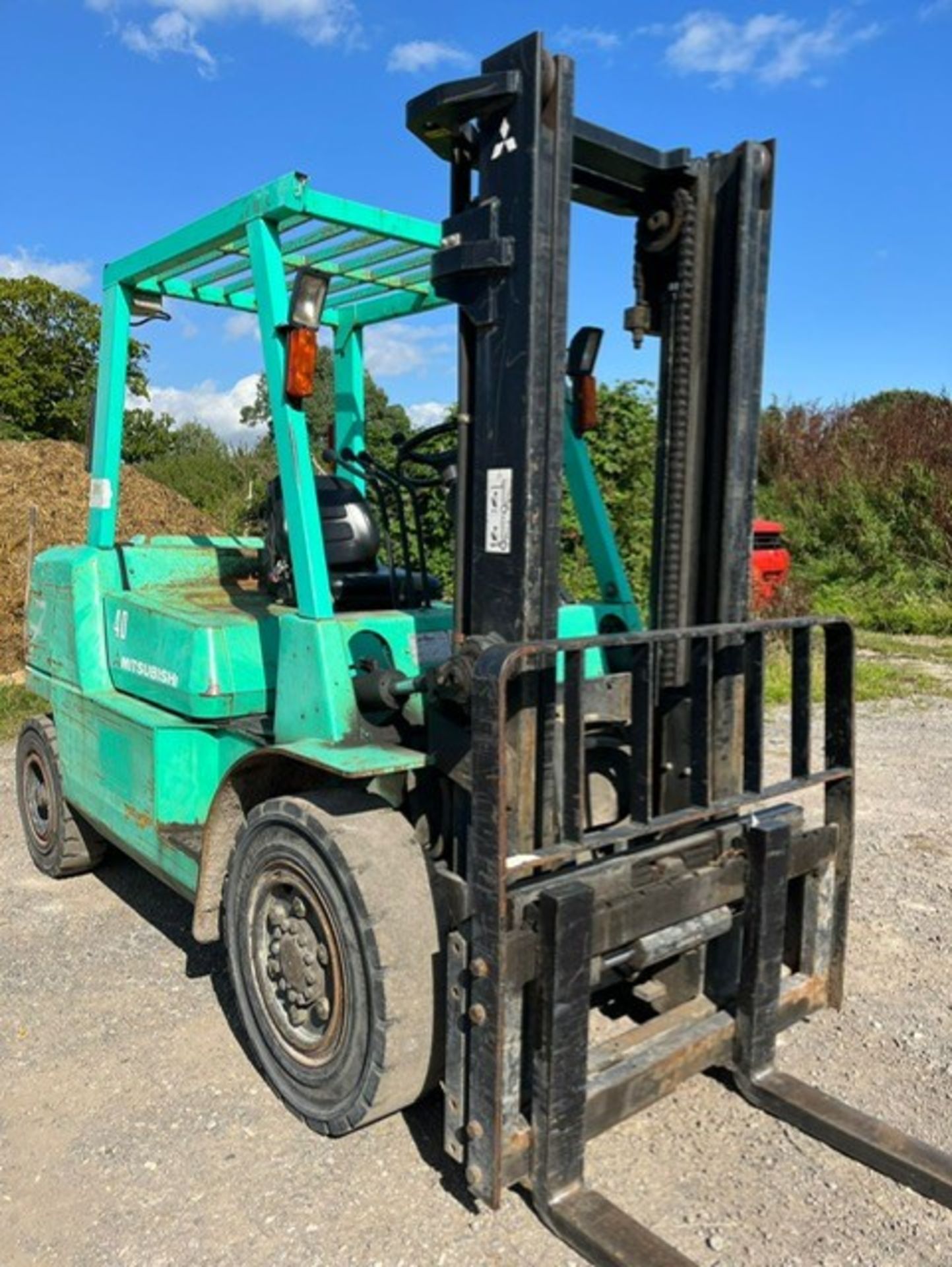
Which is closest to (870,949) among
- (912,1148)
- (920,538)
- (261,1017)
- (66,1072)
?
(912,1148)

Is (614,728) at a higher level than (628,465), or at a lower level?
lower

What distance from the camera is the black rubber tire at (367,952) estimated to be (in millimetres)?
2943

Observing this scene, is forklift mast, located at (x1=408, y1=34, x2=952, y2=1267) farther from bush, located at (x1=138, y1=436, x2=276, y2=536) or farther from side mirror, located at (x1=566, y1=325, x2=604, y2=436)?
bush, located at (x1=138, y1=436, x2=276, y2=536)

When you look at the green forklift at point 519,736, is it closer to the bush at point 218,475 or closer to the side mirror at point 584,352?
the side mirror at point 584,352

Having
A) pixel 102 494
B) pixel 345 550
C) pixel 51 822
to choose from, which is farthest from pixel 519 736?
pixel 51 822

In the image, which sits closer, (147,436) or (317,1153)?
(317,1153)

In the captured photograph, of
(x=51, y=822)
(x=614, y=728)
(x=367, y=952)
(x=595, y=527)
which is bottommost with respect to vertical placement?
(x=51, y=822)

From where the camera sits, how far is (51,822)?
5.45m

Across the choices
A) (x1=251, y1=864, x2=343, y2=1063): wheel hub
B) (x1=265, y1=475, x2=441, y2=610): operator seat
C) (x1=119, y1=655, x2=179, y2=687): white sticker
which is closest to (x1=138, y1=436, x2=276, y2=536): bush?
(x1=119, y1=655, x2=179, y2=687): white sticker

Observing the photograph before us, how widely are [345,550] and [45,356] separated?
33151mm

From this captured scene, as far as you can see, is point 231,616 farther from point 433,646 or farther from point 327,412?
point 327,412

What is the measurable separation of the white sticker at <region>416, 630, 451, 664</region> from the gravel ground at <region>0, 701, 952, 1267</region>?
1483 millimetres

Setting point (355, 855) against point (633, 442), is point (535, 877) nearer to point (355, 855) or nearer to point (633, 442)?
point (355, 855)

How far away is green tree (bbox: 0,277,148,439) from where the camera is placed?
32094 millimetres
